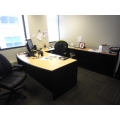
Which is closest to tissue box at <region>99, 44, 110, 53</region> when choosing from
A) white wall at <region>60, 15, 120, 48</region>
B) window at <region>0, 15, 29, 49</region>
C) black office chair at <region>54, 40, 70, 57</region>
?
white wall at <region>60, 15, 120, 48</region>

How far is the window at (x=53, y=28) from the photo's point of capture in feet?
13.7

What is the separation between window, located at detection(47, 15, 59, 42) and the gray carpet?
8.22ft

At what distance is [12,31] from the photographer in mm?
3105

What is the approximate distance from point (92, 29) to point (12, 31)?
111 inches

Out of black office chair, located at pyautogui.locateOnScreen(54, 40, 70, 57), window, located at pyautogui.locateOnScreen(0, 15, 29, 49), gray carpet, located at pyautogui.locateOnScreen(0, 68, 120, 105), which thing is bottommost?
gray carpet, located at pyautogui.locateOnScreen(0, 68, 120, 105)

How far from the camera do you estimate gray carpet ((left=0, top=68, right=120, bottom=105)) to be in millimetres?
1770

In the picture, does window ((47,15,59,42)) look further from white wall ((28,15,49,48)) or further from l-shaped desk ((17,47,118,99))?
l-shaped desk ((17,47,118,99))

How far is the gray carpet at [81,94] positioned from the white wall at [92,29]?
4.26 ft

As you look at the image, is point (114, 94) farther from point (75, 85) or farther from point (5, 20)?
point (5, 20)

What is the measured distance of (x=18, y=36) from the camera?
3285 mm

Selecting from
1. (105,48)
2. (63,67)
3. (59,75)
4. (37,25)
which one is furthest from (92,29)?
(59,75)

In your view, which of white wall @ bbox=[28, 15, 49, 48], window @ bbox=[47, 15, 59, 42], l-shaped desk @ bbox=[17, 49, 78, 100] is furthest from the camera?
window @ bbox=[47, 15, 59, 42]

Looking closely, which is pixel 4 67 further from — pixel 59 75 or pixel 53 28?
pixel 53 28

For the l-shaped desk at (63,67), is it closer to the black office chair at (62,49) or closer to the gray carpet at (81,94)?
the gray carpet at (81,94)
